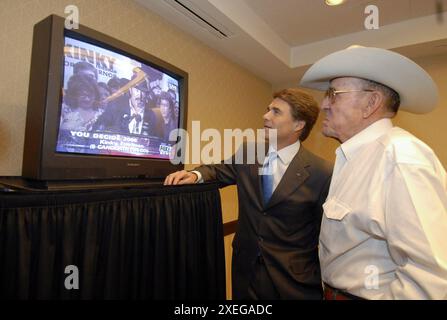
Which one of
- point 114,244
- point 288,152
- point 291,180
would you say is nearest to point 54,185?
point 114,244

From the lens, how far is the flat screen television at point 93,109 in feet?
2.68

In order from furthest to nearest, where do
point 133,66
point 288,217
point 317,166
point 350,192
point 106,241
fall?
point 317,166, point 288,217, point 133,66, point 350,192, point 106,241

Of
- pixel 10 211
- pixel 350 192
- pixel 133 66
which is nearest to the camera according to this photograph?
pixel 10 211

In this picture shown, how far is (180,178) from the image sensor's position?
1170 mm

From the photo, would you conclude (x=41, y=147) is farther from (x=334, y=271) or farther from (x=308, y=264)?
(x=308, y=264)

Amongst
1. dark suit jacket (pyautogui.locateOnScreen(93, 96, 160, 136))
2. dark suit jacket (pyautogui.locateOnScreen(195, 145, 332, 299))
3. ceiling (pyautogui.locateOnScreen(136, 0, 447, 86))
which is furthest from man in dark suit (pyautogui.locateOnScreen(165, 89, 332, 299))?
ceiling (pyautogui.locateOnScreen(136, 0, 447, 86))

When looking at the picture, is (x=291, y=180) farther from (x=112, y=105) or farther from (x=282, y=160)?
(x=112, y=105)

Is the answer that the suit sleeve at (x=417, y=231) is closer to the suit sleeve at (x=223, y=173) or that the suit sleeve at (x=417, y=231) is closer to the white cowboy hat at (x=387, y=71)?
the white cowboy hat at (x=387, y=71)

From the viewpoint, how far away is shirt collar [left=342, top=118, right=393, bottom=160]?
104 centimetres

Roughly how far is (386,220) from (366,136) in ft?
1.26

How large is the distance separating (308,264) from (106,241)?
3.31 feet

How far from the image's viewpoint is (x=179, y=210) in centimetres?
100
